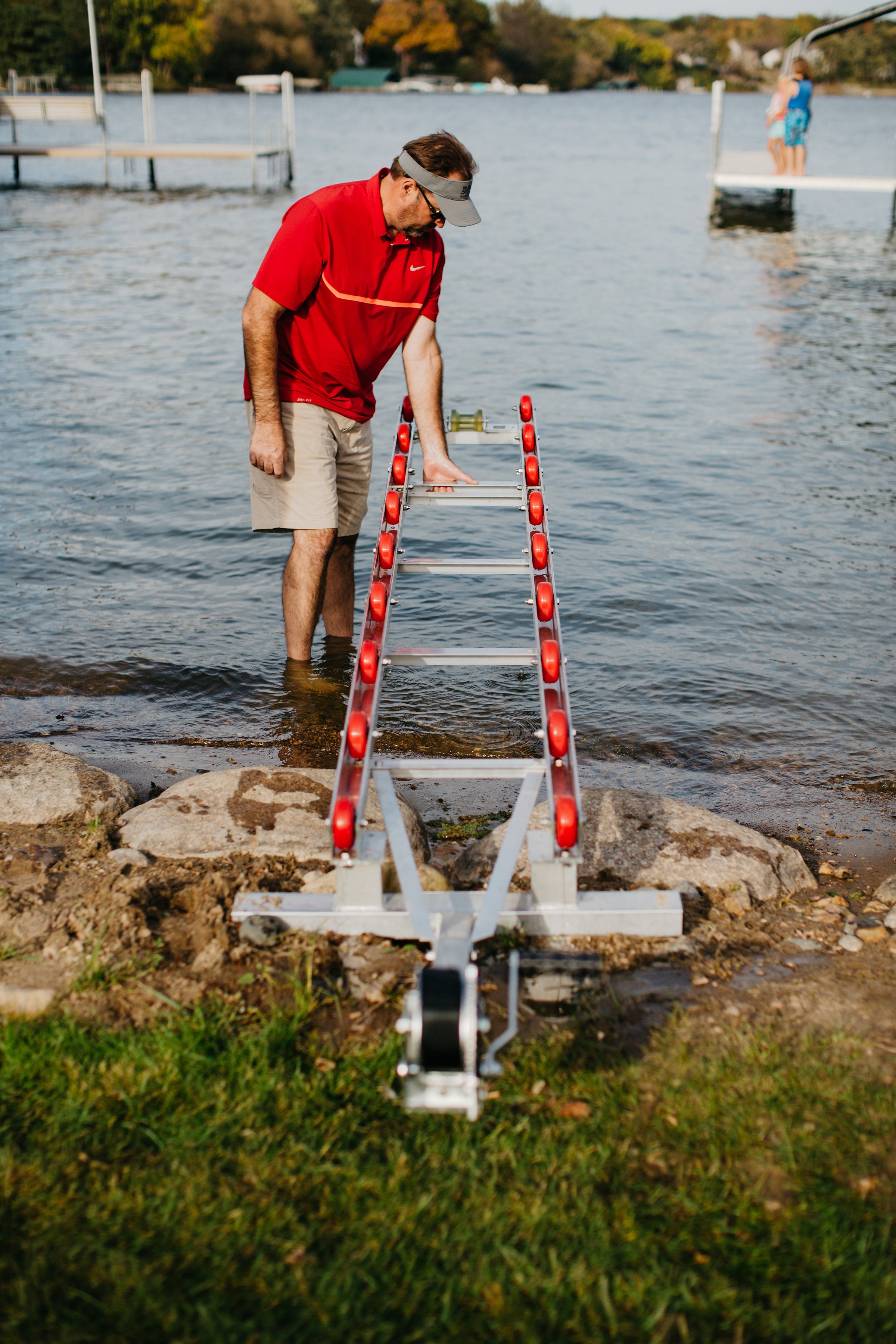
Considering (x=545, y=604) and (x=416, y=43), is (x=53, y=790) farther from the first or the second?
(x=416, y=43)

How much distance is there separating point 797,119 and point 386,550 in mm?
24259

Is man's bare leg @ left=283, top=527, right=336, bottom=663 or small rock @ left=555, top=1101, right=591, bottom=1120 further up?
man's bare leg @ left=283, top=527, right=336, bottom=663

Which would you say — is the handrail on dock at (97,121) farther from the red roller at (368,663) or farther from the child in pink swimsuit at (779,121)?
the red roller at (368,663)

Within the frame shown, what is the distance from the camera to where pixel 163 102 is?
93.9 meters

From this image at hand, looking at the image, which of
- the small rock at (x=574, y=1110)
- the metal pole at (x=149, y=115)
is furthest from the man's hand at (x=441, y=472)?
the metal pole at (x=149, y=115)

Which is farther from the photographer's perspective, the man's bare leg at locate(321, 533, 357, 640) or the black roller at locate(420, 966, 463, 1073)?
the man's bare leg at locate(321, 533, 357, 640)

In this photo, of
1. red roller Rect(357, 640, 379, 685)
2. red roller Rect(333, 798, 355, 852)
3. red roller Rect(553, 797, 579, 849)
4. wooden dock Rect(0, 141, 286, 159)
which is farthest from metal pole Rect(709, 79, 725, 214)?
red roller Rect(333, 798, 355, 852)

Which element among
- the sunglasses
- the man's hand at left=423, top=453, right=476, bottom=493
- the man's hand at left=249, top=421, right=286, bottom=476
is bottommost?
the man's hand at left=423, top=453, right=476, bottom=493

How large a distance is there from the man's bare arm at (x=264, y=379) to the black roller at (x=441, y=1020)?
3.05 meters

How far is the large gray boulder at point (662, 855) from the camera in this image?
13.8 ft

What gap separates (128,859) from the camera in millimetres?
4184

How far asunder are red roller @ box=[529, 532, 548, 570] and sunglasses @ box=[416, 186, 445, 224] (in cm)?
137

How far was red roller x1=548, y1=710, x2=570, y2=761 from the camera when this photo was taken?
146 inches

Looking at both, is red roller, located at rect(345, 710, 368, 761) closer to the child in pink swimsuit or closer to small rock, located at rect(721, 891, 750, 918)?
small rock, located at rect(721, 891, 750, 918)
